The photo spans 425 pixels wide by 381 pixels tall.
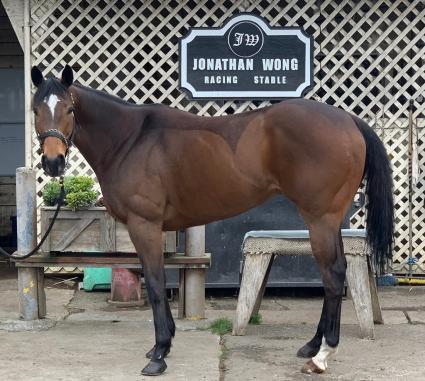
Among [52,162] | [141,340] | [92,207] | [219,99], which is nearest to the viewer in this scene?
[52,162]

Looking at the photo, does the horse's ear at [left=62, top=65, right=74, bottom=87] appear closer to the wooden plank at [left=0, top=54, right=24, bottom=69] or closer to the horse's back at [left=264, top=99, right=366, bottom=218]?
the horse's back at [left=264, top=99, right=366, bottom=218]

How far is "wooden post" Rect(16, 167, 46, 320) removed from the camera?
588 centimetres

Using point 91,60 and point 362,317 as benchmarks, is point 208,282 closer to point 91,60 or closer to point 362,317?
point 362,317

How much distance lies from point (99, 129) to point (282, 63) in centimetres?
331

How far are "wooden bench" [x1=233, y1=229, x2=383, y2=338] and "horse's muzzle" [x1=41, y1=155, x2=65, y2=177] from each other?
1835 mm

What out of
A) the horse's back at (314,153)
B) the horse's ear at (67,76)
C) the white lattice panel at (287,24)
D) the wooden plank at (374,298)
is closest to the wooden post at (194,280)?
the wooden plank at (374,298)

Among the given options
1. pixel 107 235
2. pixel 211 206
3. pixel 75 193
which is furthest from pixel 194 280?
pixel 211 206

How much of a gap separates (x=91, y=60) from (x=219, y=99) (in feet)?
4.87

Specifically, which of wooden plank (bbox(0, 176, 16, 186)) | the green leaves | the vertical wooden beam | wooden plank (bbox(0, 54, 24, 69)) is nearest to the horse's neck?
the green leaves

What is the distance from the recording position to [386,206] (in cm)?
493

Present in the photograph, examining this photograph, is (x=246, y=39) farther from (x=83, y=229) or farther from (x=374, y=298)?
(x=374, y=298)

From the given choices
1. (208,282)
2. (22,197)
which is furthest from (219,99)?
(22,197)

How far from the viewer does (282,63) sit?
7660 millimetres

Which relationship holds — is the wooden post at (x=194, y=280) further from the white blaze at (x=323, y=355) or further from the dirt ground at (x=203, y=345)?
the white blaze at (x=323, y=355)
